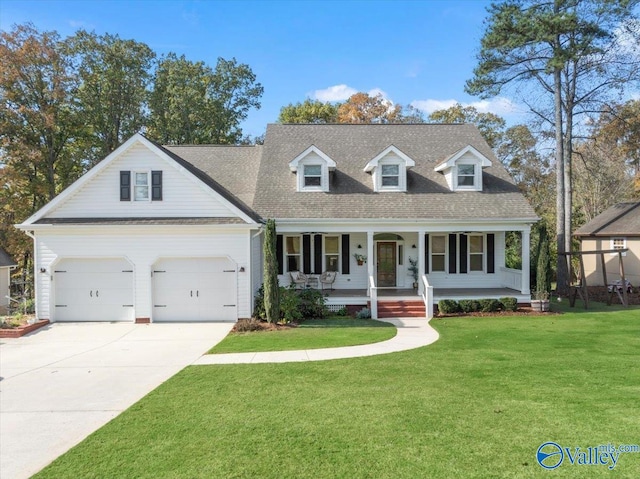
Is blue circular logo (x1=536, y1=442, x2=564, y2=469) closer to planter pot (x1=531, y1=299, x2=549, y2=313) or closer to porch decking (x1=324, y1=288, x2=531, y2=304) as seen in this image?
porch decking (x1=324, y1=288, x2=531, y2=304)

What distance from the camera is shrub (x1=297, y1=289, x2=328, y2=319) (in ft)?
48.9

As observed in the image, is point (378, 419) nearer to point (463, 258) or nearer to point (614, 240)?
point (463, 258)

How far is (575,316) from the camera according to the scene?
14.9 m

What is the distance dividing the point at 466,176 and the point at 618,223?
41.0 feet

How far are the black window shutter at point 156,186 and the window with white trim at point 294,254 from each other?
18.1ft

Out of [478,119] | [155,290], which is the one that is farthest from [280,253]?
[478,119]

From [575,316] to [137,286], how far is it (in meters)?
15.7

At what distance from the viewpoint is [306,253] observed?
705 inches

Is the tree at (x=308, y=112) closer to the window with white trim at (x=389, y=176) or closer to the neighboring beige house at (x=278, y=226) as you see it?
the neighboring beige house at (x=278, y=226)

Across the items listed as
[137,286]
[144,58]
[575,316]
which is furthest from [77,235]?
[144,58]

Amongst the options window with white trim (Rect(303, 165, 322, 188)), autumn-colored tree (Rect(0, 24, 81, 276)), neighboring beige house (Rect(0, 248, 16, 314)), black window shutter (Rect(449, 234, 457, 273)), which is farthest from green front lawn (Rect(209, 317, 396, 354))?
autumn-colored tree (Rect(0, 24, 81, 276))

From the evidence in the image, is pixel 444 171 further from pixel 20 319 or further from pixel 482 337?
pixel 20 319

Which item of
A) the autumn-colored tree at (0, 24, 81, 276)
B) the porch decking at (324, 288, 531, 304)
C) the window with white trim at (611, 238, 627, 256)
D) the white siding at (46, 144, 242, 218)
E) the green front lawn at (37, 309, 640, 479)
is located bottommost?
the green front lawn at (37, 309, 640, 479)

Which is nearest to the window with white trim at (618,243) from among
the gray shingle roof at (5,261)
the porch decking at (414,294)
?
the porch decking at (414,294)
